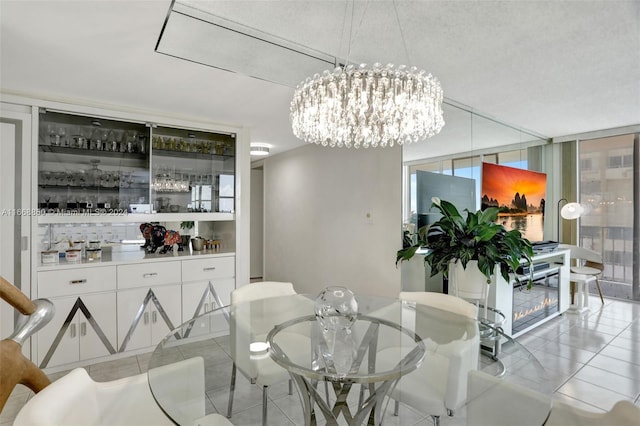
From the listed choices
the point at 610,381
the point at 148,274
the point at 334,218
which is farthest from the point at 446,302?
the point at 148,274

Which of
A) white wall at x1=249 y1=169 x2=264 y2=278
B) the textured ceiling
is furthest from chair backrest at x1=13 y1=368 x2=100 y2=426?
white wall at x1=249 y1=169 x2=264 y2=278

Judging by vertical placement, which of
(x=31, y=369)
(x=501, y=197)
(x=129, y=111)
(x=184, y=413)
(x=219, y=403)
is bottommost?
(x=219, y=403)

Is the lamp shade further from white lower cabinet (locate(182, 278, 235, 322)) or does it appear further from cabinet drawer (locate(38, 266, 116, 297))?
cabinet drawer (locate(38, 266, 116, 297))

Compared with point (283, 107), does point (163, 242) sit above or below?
below

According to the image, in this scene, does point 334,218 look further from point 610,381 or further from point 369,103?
point 610,381

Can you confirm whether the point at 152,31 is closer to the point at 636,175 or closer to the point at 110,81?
the point at 110,81

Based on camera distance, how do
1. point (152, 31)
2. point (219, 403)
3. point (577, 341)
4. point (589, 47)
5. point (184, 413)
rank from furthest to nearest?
point (577, 341), point (589, 47), point (152, 31), point (219, 403), point (184, 413)

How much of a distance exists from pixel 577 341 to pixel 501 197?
165 centimetres

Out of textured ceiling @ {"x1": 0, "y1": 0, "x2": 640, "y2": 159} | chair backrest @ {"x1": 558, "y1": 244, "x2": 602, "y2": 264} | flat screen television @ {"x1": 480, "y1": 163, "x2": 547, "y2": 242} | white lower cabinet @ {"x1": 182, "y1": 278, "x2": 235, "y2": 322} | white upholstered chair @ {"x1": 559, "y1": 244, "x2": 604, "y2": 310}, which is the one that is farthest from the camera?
chair backrest @ {"x1": 558, "y1": 244, "x2": 602, "y2": 264}

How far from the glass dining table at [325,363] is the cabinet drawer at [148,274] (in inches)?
42.9

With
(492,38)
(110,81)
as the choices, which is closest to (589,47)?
(492,38)

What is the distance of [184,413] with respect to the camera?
1192mm

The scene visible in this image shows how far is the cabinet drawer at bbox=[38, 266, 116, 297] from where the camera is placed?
262 centimetres

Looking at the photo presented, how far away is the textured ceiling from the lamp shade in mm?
1579
